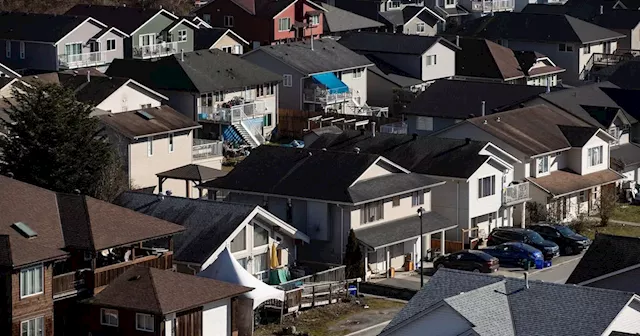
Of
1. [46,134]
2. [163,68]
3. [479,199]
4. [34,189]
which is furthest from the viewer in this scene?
[163,68]

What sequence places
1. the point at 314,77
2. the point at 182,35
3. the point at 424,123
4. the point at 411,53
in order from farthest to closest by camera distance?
the point at 182,35 < the point at 411,53 < the point at 314,77 < the point at 424,123

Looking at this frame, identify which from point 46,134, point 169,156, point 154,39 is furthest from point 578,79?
point 46,134

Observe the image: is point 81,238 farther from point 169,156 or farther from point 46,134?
Result: point 169,156

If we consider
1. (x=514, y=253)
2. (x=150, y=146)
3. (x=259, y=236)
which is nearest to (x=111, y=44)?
(x=150, y=146)

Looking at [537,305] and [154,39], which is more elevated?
[154,39]

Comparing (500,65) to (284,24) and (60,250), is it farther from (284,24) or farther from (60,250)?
(60,250)

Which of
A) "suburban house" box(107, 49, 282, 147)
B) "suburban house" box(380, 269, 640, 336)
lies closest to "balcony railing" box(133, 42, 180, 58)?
"suburban house" box(107, 49, 282, 147)

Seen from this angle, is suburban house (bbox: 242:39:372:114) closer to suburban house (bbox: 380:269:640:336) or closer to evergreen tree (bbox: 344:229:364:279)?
evergreen tree (bbox: 344:229:364:279)
